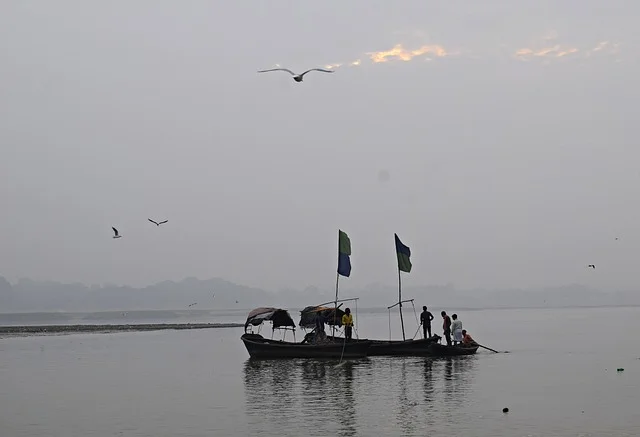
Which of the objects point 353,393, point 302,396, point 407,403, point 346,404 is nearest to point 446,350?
point 353,393

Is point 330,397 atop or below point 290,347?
below

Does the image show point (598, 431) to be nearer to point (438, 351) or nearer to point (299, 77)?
point (299, 77)

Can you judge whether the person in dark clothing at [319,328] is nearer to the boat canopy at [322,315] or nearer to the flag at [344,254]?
the boat canopy at [322,315]

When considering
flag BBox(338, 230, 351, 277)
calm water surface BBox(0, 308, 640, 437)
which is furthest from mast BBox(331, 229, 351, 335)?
calm water surface BBox(0, 308, 640, 437)

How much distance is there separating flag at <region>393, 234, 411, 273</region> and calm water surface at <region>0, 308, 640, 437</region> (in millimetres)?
4387

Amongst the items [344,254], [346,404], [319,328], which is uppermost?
[344,254]

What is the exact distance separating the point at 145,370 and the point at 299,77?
14.7m

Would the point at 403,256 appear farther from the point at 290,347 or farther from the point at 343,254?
the point at 290,347

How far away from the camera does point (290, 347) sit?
33656 millimetres

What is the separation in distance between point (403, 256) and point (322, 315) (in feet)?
15.7

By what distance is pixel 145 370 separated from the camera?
32.7 metres

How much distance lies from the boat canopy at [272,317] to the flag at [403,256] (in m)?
5.64

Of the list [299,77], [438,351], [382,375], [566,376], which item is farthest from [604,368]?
[299,77]

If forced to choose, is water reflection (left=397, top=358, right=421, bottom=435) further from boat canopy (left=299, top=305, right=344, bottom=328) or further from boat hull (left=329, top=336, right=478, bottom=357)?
boat canopy (left=299, top=305, right=344, bottom=328)
